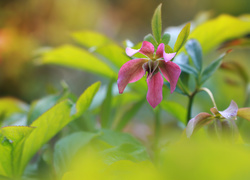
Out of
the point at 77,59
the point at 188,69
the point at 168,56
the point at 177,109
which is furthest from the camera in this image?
the point at 77,59

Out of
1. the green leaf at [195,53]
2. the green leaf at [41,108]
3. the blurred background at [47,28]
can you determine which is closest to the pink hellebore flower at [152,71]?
the green leaf at [195,53]

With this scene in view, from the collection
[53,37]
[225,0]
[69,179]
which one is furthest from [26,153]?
[225,0]

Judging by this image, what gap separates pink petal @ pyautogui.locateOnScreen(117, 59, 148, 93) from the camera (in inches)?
13.3

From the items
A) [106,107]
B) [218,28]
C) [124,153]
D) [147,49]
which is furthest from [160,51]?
[218,28]

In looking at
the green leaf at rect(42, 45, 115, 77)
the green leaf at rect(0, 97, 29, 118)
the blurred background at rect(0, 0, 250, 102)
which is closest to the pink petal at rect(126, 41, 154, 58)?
the green leaf at rect(42, 45, 115, 77)

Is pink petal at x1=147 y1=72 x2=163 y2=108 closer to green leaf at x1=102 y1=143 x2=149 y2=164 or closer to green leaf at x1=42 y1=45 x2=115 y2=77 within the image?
green leaf at x1=102 y1=143 x2=149 y2=164

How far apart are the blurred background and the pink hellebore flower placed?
6.20 feet

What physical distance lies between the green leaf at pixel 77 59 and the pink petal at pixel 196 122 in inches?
14.2

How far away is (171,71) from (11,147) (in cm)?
22

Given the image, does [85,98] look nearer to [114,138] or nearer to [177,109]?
[114,138]

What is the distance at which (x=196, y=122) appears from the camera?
32cm

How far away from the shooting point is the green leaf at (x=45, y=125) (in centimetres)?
40

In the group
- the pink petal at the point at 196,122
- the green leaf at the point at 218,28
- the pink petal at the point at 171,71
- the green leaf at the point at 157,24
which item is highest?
the green leaf at the point at 157,24

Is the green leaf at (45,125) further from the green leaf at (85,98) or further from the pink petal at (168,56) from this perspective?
the pink petal at (168,56)
